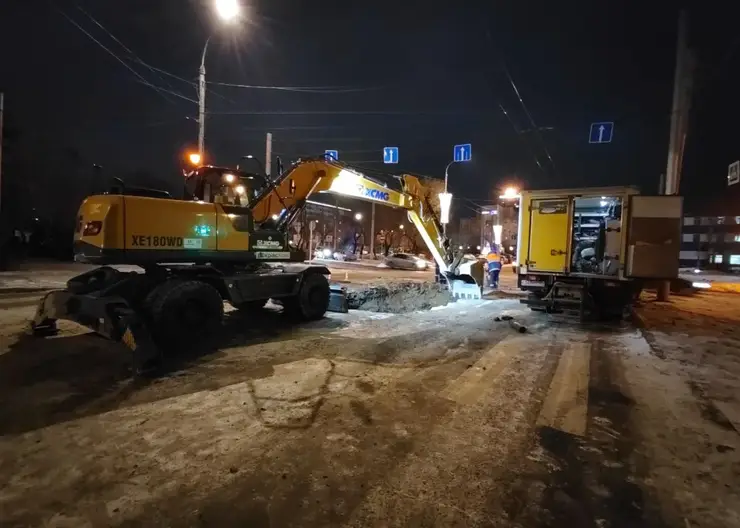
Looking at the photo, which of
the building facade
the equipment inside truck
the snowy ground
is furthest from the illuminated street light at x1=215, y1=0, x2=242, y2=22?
the building facade

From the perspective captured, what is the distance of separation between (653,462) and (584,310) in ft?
26.4

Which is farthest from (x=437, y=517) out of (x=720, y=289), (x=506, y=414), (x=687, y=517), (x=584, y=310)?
(x=720, y=289)

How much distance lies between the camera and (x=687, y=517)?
333 centimetres

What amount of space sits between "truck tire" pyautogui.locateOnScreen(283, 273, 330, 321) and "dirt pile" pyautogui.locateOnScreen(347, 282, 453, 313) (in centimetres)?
260

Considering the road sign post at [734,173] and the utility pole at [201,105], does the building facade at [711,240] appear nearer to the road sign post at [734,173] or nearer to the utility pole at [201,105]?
the road sign post at [734,173]

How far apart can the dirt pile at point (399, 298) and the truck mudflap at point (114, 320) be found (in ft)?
Answer: 24.5

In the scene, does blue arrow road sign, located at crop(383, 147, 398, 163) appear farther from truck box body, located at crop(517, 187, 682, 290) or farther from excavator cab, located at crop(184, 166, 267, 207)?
excavator cab, located at crop(184, 166, 267, 207)

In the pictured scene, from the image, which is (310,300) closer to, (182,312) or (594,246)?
(182,312)

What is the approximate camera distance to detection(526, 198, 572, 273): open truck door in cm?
1235

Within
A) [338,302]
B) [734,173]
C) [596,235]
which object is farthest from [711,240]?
[338,302]

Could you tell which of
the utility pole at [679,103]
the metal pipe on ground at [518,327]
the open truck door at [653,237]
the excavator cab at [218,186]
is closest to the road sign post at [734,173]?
the utility pole at [679,103]

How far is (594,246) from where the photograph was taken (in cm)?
1331

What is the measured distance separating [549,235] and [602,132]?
6330mm

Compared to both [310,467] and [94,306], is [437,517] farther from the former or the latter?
[94,306]
